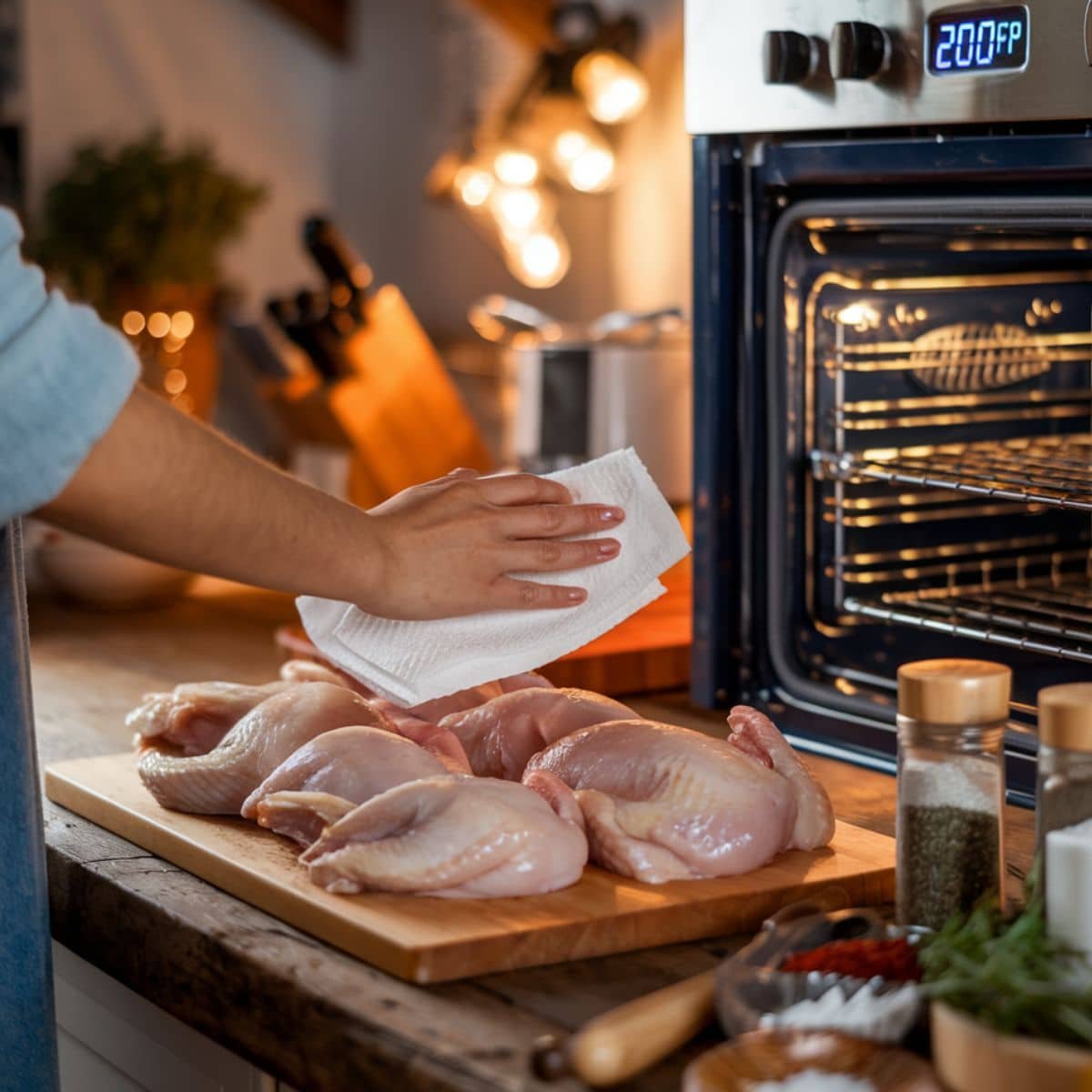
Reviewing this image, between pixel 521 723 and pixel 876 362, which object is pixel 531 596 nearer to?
pixel 521 723

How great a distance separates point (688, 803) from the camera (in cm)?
103

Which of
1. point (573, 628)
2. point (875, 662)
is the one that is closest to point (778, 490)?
point (875, 662)

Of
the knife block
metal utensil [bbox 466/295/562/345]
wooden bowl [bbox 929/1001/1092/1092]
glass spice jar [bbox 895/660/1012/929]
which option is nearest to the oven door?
glass spice jar [bbox 895/660/1012/929]

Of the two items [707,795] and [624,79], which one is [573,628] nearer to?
[707,795]

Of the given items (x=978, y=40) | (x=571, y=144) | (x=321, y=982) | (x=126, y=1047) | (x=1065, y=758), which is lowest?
(x=126, y=1047)

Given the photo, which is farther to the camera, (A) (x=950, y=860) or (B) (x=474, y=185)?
(B) (x=474, y=185)

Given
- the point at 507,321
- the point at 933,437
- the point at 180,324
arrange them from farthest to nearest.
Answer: the point at 180,324 → the point at 507,321 → the point at 933,437

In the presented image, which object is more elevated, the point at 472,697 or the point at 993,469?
the point at 993,469

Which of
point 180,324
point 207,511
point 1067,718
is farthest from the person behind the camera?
point 180,324

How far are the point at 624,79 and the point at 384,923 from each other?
6.99ft

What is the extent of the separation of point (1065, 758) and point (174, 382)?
90.0 inches

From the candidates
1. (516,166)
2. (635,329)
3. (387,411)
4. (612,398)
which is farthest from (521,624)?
(516,166)

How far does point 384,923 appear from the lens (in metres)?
0.94

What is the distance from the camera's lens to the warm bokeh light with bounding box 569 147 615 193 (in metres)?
2.91
